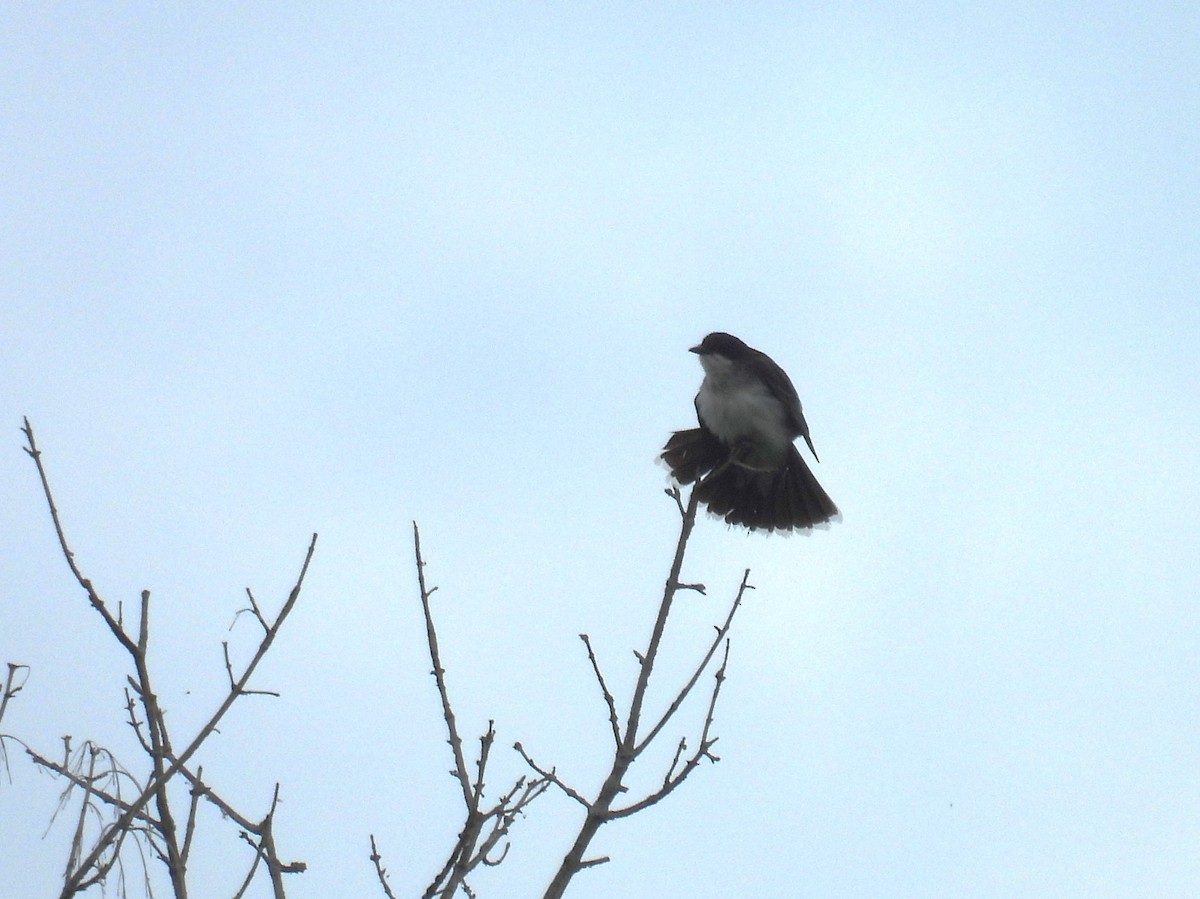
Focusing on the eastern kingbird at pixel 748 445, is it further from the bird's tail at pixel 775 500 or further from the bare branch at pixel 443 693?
the bare branch at pixel 443 693

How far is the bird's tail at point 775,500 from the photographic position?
9328 millimetres

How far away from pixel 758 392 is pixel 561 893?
19.6 feet

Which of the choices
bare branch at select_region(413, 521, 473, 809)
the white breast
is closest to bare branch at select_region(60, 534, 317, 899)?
bare branch at select_region(413, 521, 473, 809)

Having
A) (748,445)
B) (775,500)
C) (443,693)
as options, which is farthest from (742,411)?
(443,693)

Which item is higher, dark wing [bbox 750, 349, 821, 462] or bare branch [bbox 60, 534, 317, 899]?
dark wing [bbox 750, 349, 821, 462]

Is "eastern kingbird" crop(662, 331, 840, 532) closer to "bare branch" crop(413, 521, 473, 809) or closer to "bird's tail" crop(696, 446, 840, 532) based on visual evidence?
"bird's tail" crop(696, 446, 840, 532)

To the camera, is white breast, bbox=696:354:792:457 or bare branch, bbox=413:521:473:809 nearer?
bare branch, bbox=413:521:473:809

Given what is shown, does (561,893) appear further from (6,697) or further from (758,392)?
(758,392)

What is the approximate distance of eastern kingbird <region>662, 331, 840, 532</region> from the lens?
8828 millimetres

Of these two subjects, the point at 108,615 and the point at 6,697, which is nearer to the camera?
the point at 108,615

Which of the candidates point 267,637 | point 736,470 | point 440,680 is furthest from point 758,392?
point 267,637

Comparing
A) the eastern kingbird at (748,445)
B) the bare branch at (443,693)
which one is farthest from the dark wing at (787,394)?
the bare branch at (443,693)

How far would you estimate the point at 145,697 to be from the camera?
297 centimetres

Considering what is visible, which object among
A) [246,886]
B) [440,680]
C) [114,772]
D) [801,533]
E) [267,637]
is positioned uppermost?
[801,533]
